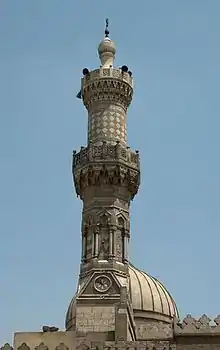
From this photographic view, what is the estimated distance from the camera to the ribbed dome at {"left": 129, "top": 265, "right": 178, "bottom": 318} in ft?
88.1

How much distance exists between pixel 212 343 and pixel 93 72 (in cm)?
921

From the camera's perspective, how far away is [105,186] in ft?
78.3

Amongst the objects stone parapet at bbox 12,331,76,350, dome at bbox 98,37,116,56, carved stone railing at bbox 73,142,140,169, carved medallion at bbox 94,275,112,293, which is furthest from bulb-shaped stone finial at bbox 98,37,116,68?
stone parapet at bbox 12,331,76,350

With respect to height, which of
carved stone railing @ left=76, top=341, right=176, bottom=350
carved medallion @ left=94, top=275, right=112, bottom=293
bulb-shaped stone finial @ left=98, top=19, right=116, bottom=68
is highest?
bulb-shaped stone finial @ left=98, top=19, right=116, bottom=68

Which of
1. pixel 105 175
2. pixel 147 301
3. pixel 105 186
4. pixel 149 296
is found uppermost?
pixel 105 175

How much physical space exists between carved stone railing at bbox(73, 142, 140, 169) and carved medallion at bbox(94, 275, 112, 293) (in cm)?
355

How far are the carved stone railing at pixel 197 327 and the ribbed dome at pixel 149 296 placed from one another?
5401 mm

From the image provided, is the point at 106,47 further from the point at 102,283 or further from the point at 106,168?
the point at 102,283

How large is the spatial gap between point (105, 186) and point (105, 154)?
0.93m

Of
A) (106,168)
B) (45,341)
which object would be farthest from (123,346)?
(106,168)

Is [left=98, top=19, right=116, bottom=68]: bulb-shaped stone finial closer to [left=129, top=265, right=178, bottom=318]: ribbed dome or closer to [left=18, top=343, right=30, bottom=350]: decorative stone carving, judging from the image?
[left=129, top=265, right=178, bottom=318]: ribbed dome

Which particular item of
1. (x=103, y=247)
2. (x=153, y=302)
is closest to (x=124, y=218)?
(x=103, y=247)

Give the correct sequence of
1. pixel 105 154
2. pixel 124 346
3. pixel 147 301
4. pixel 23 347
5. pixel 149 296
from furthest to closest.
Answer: pixel 149 296 → pixel 147 301 → pixel 105 154 → pixel 23 347 → pixel 124 346

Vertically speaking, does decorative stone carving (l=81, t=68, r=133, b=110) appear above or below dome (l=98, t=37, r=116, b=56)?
below
